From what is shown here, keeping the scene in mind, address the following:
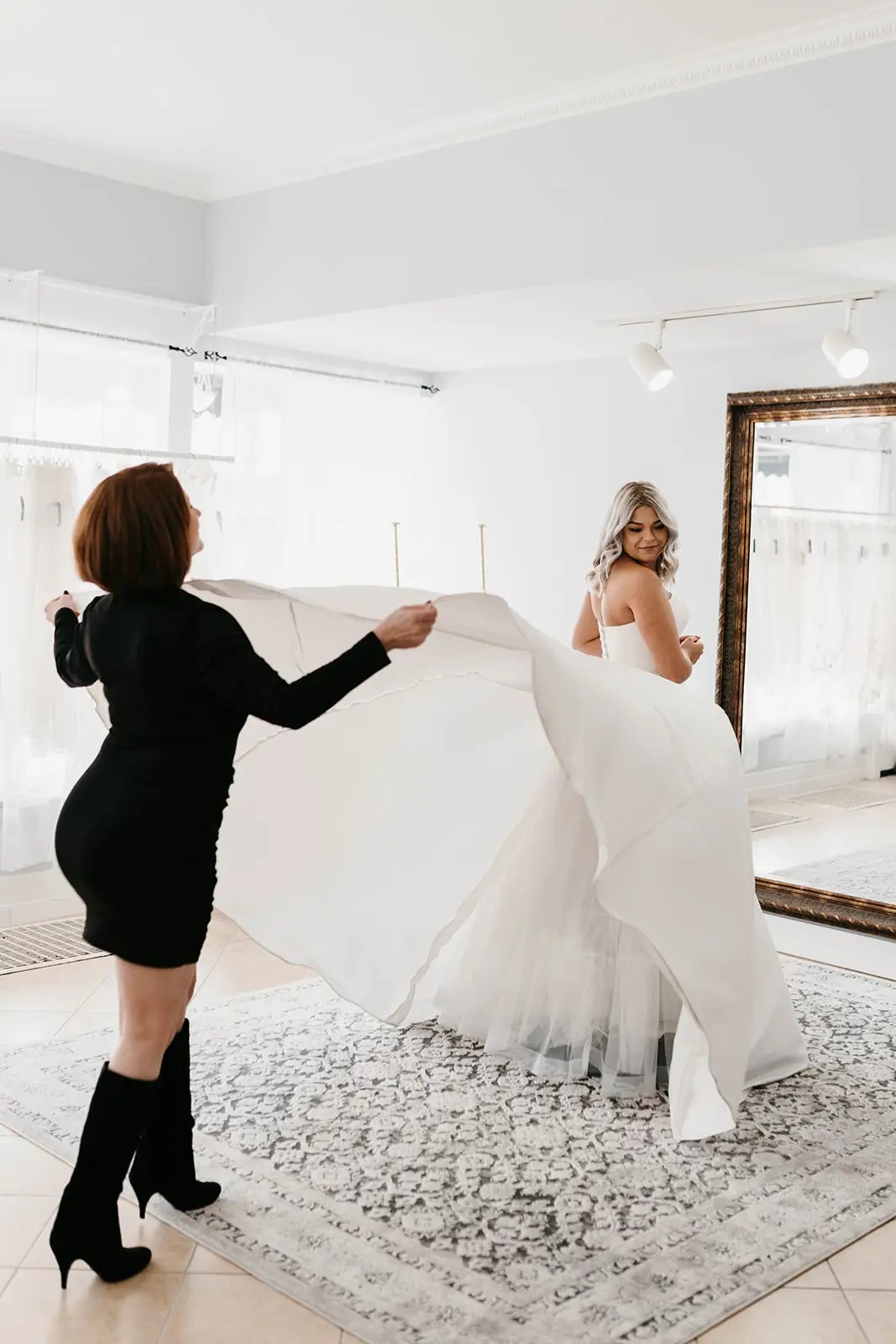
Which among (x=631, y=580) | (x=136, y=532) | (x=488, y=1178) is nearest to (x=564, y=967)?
(x=488, y=1178)

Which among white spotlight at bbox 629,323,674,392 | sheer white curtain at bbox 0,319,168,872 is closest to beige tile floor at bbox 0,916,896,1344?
sheer white curtain at bbox 0,319,168,872

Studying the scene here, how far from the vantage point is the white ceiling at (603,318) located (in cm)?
414

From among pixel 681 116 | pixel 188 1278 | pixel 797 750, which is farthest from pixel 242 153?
pixel 188 1278

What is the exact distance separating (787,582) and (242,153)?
99.5 inches

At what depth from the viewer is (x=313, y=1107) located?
3.40m

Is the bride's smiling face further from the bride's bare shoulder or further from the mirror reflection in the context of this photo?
the mirror reflection

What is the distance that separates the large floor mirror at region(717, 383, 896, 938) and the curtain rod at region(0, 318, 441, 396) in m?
1.81

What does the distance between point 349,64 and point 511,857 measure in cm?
237

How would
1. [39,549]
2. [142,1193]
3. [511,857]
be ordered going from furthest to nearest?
[39,549] < [511,857] < [142,1193]

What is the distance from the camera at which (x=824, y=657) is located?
16.0ft

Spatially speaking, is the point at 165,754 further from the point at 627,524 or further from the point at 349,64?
the point at 349,64

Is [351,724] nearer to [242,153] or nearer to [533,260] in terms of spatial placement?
[533,260]

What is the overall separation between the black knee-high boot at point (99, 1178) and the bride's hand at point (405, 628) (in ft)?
3.04

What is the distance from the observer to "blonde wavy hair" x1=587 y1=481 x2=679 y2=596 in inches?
155
